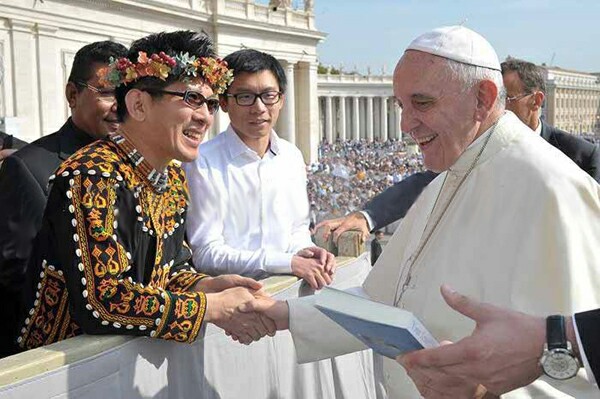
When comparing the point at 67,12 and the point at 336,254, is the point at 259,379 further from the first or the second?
the point at 67,12

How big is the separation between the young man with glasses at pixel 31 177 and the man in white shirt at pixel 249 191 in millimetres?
577

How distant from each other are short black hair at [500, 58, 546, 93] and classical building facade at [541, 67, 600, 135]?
297 ft

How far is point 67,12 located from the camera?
23078mm

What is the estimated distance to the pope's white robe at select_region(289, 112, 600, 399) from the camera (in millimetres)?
1930

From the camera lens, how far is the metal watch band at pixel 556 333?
1456 mm

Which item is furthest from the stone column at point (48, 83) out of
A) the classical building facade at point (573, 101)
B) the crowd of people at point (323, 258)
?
the classical building facade at point (573, 101)

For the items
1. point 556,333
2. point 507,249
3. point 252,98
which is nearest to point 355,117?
point 252,98

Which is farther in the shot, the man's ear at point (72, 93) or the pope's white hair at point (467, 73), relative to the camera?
the man's ear at point (72, 93)

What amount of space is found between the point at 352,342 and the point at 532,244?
781 mm

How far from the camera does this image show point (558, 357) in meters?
1.45

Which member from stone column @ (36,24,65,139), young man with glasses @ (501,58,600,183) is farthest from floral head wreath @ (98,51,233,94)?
stone column @ (36,24,65,139)

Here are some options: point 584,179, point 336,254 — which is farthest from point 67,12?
point 584,179

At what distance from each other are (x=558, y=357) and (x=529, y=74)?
311 cm

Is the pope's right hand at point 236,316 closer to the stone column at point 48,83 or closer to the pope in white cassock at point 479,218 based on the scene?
the pope in white cassock at point 479,218
